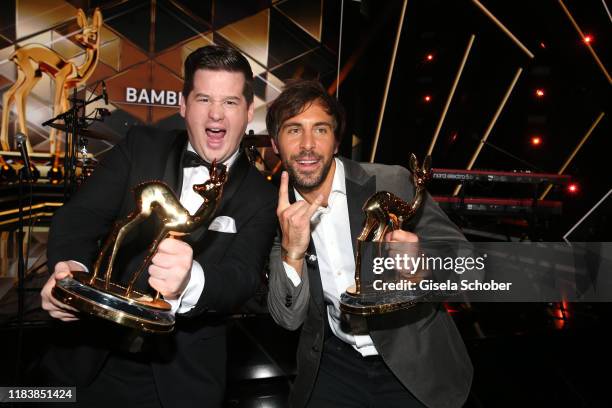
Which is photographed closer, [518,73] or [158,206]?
[158,206]

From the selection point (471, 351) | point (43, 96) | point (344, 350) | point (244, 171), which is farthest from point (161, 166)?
point (43, 96)

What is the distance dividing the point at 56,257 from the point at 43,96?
27.0 feet

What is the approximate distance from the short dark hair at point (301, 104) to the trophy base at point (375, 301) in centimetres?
87

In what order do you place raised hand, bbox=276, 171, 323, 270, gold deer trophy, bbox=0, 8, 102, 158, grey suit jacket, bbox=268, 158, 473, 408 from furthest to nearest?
gold deer trophy, bbox=0, 8, 102, 158 → grey suit jacket, bbox=268, 158, 473, 408 → raised hand, bbox=276, 171, 323, 270

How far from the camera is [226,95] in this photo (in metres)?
1.34

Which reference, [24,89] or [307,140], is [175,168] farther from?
[24,89]

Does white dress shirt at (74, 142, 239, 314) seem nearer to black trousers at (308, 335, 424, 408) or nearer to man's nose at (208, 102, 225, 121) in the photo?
Result: man's nose at (208, 102, 225, 121)

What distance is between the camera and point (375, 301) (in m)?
1.05

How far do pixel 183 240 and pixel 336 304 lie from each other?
0.75m

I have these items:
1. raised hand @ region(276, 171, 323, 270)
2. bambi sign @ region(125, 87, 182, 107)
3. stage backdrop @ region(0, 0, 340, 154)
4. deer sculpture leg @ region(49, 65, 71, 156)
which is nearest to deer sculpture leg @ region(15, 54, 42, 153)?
stage backdrop @ region(0, 0, 340, 154)

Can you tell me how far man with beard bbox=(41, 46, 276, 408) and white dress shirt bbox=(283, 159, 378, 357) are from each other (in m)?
0.31

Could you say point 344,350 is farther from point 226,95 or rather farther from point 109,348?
point 226,95

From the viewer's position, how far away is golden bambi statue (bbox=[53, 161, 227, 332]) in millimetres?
811

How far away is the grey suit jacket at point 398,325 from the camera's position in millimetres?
1528
